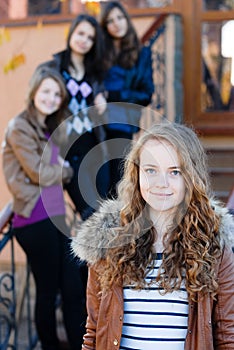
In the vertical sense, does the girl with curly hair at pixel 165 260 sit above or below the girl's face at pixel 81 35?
below

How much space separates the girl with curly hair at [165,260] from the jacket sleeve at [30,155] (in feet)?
4.66

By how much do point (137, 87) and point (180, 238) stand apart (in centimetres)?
221

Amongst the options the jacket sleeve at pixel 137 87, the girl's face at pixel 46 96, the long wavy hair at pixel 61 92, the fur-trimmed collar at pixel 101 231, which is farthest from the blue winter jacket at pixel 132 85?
the fur-trimmed collar at pixel 101 231

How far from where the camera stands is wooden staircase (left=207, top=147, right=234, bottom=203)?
199 inches

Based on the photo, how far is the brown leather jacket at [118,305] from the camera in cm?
205

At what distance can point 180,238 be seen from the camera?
2158 millimetres

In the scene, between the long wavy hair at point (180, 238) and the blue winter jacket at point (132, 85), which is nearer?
the long wavy hair at point (180, 238)

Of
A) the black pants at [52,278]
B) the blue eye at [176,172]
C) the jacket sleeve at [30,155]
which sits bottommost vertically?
the black pants at [52,278]

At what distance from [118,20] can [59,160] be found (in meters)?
1.03

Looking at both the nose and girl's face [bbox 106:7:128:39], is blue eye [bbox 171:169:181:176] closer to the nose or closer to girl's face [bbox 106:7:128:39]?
the nose

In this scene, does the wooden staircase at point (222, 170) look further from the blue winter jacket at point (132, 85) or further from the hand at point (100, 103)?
the hand at point (100, 103)

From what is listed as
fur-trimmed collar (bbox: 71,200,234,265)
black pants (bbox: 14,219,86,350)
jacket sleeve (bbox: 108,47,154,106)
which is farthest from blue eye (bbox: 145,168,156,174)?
jacket sleeve (bbox: 108,47,154,106)

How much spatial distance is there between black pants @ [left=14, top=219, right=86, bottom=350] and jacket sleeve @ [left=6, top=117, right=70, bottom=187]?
0.25 metres

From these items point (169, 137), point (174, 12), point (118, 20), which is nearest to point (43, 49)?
point (174, 12)
